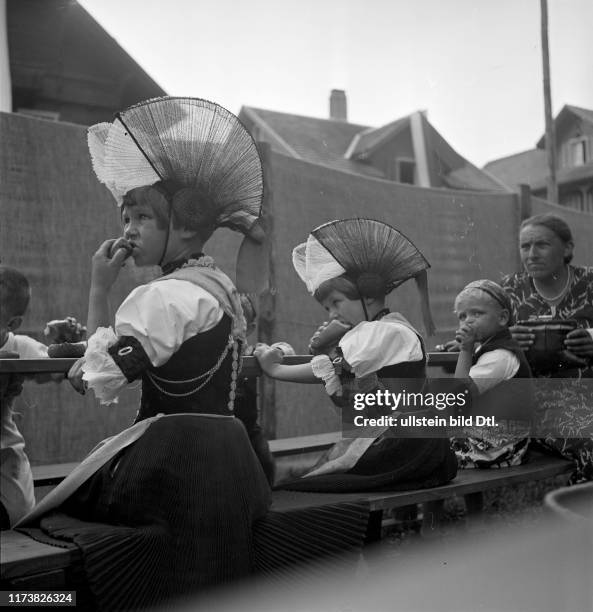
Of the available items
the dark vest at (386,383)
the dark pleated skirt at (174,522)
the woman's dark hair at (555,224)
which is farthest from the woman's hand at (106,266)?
the woman's dark hair at (555,224)

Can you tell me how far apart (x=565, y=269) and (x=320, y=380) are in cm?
107

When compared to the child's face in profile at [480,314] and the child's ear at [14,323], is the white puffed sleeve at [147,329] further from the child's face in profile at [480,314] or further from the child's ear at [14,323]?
the child's face in profile at [480,314]

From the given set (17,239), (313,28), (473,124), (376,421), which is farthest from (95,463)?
(473,124)

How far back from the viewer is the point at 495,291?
8.83 ft

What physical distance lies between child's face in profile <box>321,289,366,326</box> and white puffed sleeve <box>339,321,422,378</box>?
1.1 inches

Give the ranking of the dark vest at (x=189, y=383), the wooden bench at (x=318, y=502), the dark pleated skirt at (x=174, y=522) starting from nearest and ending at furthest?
the wooden bench at (x=318, y=502) < the dark pleated skirt at (x=174, y=522) < the dark vest at (x=189, y=383)

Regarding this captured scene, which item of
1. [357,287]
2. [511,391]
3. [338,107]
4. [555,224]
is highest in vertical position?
[338,107]

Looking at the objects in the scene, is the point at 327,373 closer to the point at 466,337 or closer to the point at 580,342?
the point at 466,337

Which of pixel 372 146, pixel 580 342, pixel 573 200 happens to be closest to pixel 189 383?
pixel 372 146

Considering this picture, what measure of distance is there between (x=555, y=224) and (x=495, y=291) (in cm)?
35

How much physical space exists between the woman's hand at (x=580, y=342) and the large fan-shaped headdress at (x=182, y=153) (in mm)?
1332

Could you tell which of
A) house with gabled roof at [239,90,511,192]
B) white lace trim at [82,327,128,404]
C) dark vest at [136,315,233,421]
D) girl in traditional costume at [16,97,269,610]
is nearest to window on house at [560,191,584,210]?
house with gabled roof at [239,90,511,192]

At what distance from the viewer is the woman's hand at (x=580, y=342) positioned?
107 inches

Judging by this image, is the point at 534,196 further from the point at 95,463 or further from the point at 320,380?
the point at 95,463
